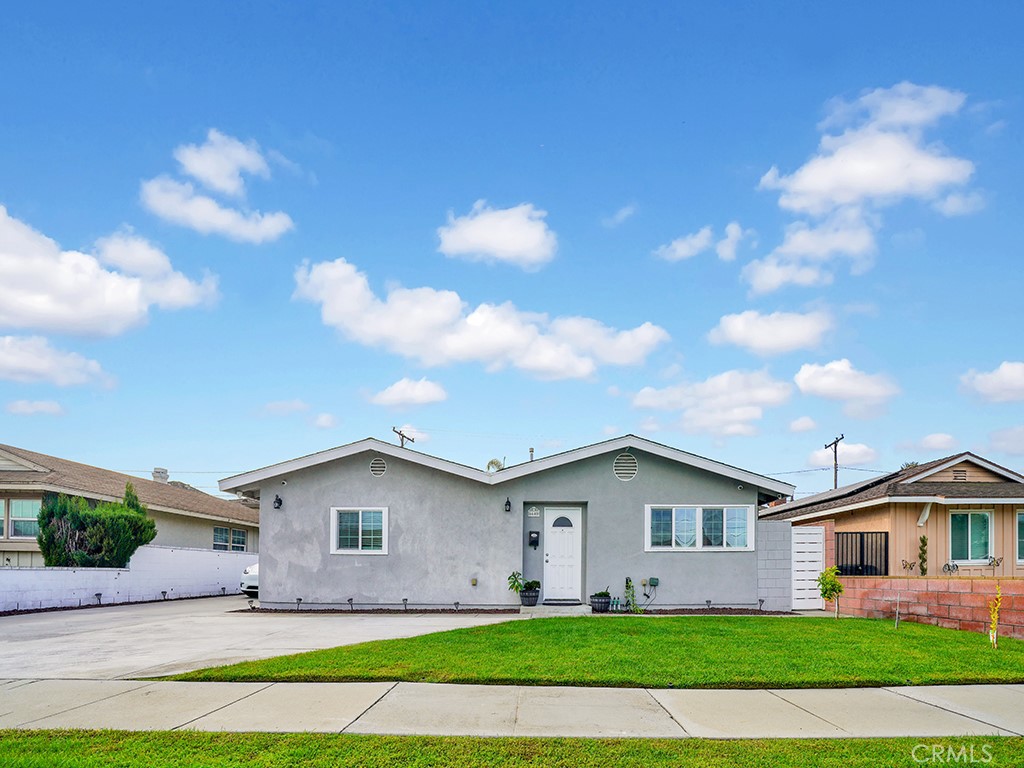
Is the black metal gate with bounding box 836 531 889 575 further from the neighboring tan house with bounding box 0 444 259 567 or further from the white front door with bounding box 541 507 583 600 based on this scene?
the neighboring tan house with bounding box 0 444 259 567

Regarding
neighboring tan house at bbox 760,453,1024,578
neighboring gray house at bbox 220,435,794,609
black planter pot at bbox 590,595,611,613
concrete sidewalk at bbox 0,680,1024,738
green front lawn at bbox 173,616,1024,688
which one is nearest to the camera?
concrete sidewalk at bbox 0,680,1024,738

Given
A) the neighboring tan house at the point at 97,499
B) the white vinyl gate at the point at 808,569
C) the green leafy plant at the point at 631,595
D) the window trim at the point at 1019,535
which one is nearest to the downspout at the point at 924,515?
the window trim at the point at 1019,535

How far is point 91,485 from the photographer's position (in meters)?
26.1

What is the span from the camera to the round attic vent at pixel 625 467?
62.4 ft

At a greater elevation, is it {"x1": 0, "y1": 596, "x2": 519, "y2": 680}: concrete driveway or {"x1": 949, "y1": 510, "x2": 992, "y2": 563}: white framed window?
{"x1": 949, "y1": 510, "x2": 992, "y2": 563}: white framed window

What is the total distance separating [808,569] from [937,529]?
147 inches

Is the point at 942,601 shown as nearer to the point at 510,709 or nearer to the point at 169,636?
the point at 510,709

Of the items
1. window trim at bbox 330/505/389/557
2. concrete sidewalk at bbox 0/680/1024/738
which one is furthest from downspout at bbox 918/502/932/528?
window trim at bbox 330/505/389/557

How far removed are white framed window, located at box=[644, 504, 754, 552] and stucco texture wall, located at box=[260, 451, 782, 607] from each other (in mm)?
147

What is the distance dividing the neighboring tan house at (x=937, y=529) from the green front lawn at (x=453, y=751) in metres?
13.5

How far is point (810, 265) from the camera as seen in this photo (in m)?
20.4

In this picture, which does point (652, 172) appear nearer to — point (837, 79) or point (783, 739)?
point (837, 79)

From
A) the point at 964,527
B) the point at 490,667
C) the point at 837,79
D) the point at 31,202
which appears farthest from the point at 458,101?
the point at 964,527

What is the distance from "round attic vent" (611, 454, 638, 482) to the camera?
19016 mm
